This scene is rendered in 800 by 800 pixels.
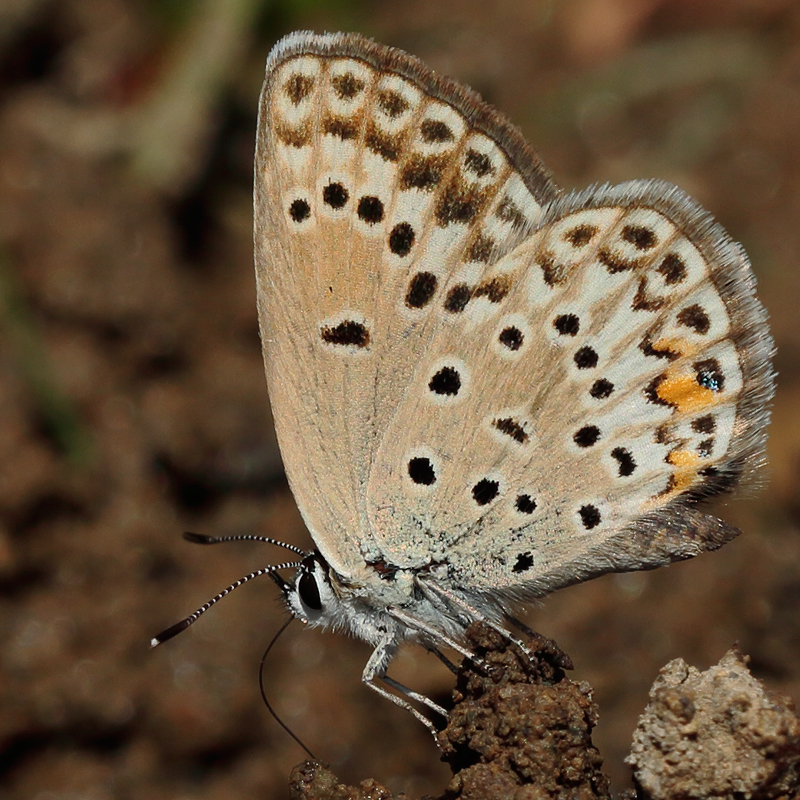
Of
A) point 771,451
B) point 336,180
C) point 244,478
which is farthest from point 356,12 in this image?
point 336,180

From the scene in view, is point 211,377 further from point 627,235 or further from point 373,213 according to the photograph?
point 627,235

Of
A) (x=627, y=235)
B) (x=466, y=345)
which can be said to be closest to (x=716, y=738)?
(x=466, y=345)

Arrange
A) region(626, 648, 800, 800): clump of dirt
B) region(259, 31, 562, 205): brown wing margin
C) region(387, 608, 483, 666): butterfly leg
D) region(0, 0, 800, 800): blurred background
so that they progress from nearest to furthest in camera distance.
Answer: region(626, 648, 800, 800): clump of dirt < region(387, 608, 483, 666): butterfly leg < region(259, 31, 562, 205): brown wing margin < region(0, 0, 800, 800): blurred background

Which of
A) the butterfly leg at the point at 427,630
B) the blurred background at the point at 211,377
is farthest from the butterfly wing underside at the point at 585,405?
the blurred background at the point at 211,377

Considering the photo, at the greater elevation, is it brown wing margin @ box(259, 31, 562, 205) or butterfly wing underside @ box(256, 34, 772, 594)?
brown wing margin @ box(259, 31, 562, 205)

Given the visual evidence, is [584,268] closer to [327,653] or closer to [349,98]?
[349,98]

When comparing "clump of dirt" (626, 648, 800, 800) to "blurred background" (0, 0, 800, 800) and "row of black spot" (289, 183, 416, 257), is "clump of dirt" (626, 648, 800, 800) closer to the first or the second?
"row of black spot" (289, 183, 416, 257)

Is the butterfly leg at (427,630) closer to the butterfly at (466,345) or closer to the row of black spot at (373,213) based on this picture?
the butterfly at (466,345)

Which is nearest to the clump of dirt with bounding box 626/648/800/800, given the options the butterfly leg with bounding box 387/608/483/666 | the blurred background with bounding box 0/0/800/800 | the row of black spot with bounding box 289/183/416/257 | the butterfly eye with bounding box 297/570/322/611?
the butterfly leg with bounding box 387/608/483/666
